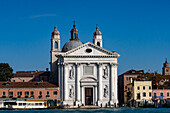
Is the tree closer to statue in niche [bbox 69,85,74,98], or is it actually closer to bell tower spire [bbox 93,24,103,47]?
bell tower spire [bbox 93,24,103,47]

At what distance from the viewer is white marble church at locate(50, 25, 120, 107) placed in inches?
3738

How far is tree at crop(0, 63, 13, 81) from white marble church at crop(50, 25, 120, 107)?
2391 centimetres

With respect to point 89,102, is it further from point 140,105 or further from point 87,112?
point 87,112

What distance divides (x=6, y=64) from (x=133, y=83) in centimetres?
3327

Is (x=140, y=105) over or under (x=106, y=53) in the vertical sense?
under

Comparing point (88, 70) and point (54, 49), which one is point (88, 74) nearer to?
point (88, 70)

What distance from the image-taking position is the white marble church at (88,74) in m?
94.9

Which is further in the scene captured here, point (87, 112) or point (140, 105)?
point (140, 105)

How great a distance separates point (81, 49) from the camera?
95.4m

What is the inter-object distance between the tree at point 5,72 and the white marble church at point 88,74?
78.4ft

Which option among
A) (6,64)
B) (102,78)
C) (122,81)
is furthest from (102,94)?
(6,64)

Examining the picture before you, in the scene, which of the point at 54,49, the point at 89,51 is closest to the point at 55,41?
the point at 54,49

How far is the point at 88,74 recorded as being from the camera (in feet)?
313

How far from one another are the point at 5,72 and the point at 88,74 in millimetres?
28784
